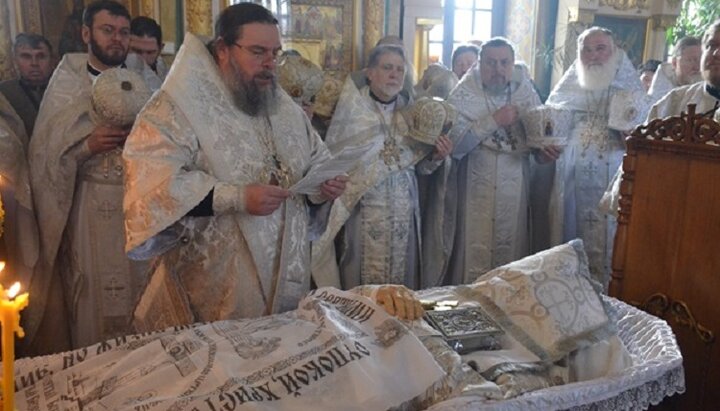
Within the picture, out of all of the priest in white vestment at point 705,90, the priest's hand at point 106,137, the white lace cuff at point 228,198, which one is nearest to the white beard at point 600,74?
the priest in white vestment at point 705,90

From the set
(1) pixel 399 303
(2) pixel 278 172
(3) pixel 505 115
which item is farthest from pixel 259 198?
(3) pixel 505 115

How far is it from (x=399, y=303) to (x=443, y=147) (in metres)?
2.19

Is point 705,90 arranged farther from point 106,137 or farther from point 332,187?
point 106,137

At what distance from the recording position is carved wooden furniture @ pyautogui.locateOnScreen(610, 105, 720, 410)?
2672 millimetres

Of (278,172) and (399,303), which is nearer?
(399,303)

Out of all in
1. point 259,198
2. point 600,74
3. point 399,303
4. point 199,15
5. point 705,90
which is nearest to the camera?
point 399,303

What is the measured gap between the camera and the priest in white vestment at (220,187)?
2.25m

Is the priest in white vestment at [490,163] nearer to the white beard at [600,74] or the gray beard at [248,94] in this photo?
the white beard at [600,74]

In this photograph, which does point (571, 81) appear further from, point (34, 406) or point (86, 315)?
point (34, 406)

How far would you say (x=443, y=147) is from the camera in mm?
4137

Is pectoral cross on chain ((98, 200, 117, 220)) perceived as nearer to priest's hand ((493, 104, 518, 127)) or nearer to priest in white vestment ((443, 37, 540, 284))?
priest in white vestment ((443, 37, 540, 284))

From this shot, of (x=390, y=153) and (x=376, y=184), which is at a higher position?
(x=390, y=153)

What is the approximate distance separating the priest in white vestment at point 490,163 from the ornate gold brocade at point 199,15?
2.45m

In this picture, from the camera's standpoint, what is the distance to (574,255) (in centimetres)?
245
